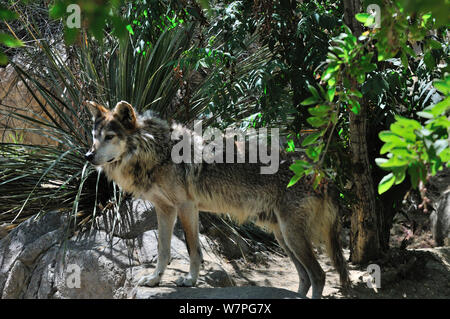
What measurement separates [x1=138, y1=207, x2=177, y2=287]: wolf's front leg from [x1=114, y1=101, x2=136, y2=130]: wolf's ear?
2.97ft

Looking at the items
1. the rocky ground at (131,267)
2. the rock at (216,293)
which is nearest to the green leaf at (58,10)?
the rock at (216,293)

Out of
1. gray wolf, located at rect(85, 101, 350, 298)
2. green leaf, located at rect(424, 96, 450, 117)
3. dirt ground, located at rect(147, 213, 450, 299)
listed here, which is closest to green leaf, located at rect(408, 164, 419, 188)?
green leaf, located at rect(424, 96, 450, 117)

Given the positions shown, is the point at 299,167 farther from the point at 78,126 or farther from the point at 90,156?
the point at 78,126

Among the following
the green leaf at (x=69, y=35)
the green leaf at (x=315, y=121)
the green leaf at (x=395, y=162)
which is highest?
the green leaf at (x=69, y=35)

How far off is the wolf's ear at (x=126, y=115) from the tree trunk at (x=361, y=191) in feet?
7.70

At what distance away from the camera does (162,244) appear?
4.95 meters

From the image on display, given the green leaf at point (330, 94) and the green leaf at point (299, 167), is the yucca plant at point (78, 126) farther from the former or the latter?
the green leaf at point (330, 94)

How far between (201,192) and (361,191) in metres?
1.91

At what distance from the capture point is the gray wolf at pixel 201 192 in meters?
4.84

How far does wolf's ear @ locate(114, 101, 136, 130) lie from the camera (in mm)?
5000

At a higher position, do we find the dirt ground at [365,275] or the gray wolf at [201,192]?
the gray wolf at [201,192]

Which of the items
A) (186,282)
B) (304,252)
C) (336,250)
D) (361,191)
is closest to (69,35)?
(186,282)

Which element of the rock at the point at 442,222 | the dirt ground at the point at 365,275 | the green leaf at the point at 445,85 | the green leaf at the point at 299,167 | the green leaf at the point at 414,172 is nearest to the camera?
the green leaf at the point at 414,172

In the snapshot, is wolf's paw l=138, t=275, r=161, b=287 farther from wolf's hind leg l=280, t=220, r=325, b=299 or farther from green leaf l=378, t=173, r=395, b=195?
green leaf l=378, t=173, r=395, b=195
